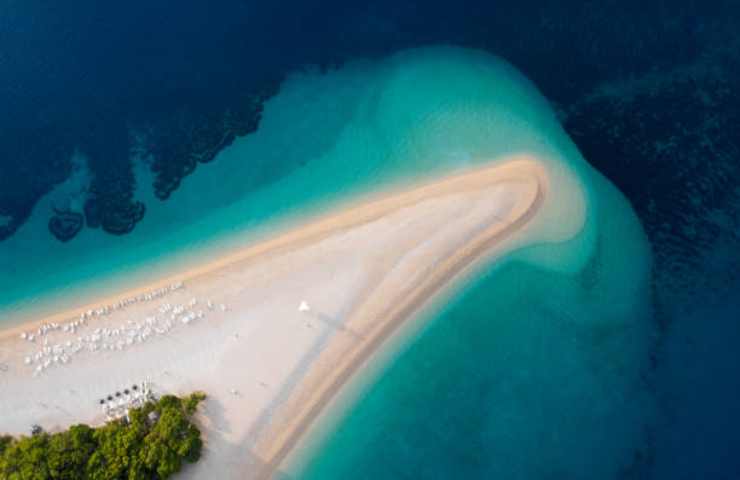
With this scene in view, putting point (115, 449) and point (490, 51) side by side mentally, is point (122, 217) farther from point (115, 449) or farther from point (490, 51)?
point (490, 51)

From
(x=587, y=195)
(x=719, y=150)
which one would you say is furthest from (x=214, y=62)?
(x=719, y=150)

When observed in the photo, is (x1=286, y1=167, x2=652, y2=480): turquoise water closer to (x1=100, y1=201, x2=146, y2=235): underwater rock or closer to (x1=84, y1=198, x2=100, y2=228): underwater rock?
(x1=100, y1=201, x2=146, y2=235): underwater rock

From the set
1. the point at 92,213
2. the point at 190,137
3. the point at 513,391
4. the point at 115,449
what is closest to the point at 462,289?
the point at 513,391

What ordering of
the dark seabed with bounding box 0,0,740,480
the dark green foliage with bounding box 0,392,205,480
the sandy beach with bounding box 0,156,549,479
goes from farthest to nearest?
1. the dark seabed with bounding box 0,0,740,480
2. the sandy beach with bounding box 0,156,549,479
3. the dark green foliage with bounding box 0,392,205,480

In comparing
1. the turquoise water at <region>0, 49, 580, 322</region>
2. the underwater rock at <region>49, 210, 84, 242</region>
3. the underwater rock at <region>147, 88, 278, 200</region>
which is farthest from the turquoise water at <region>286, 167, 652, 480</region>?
the underwater rock at <region>49, 210, 84, 242</region>

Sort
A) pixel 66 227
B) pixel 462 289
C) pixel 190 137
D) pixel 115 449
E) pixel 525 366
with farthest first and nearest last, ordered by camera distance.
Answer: pixel 190 137
pixel 66 227
pixel 462 289
pixel 525 366
pixel 115 449

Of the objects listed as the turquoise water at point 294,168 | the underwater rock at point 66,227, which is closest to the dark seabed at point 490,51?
the underwater rock at point 66,227
